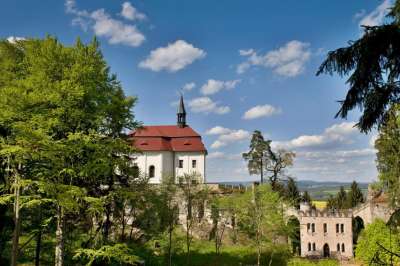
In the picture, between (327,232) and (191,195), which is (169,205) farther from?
(327,232)

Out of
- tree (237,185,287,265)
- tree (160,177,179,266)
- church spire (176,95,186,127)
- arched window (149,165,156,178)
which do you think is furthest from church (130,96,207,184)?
tree (160,177,179,266)

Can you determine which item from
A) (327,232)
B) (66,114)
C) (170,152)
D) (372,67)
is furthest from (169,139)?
(372,67)

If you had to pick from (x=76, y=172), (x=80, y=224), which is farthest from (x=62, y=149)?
(x=80, y=224)

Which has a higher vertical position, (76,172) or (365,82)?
(365,82)

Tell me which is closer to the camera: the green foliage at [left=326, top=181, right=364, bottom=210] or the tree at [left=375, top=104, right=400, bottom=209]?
the tree at [left=375, top=104, right=400, bottom=209]

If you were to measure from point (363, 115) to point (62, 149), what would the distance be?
1153 cm

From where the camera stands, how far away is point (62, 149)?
14492 millimetres

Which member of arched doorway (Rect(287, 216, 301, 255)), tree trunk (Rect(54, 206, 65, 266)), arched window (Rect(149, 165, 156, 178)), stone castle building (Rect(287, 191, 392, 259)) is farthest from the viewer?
arched window (Rect(149, 165, 156, 178))

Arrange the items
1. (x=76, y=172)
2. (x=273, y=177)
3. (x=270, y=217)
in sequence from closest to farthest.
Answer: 1. (x=76, y=172)
2. (x=270, y=217)
3. (x=273, y=177)

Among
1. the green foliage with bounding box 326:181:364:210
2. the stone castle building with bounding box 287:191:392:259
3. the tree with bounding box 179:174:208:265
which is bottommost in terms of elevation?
the stone castle building with bounding box 287:191:392:259

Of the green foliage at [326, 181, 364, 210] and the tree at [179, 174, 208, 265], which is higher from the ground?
the tree at [179, 174, 208, 265]

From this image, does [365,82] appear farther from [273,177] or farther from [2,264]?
[273,177]

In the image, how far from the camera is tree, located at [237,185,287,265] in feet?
112

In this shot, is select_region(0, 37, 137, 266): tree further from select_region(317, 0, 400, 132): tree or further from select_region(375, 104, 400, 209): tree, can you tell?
select_region(375, 104, 400, 209): tree
